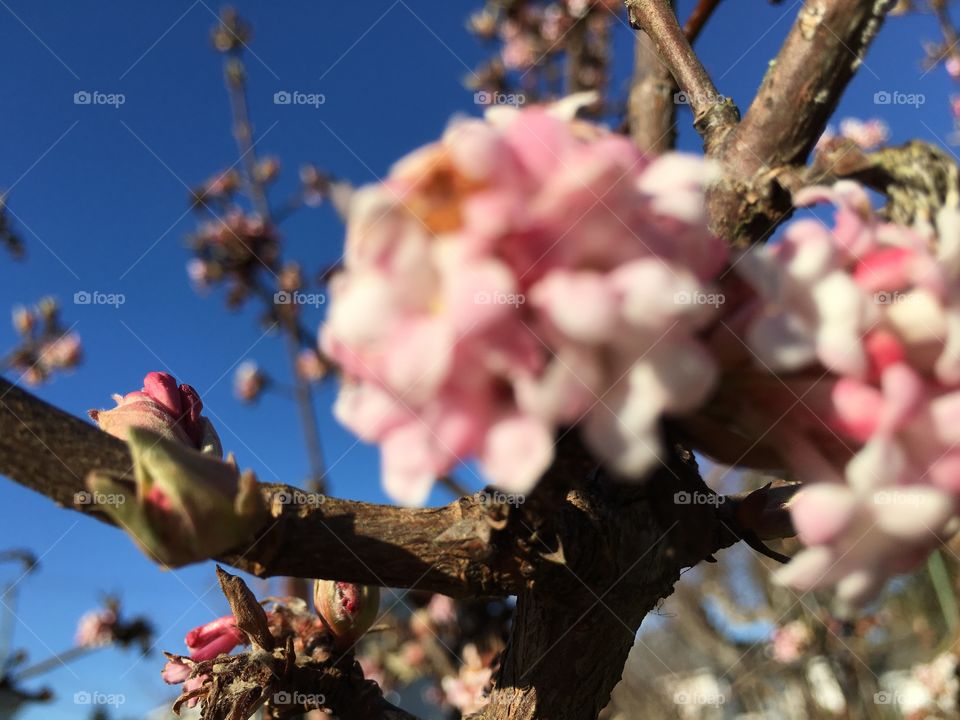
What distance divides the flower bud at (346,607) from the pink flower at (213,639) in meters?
0.14

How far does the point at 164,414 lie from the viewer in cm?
79

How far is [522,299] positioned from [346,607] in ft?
2.22

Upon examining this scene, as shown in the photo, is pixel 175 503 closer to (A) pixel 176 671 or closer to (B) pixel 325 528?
(B) pixel 325 528

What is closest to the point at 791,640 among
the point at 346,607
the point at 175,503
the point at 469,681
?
the point at 469,681

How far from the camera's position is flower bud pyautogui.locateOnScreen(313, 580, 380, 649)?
94cm

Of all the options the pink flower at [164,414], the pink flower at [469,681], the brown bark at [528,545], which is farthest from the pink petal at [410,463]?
the pink flower at [469,681]

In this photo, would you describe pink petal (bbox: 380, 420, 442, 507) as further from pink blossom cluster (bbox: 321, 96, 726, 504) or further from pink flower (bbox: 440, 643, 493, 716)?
pink flower (bbox: 440, 643, 493, 716)

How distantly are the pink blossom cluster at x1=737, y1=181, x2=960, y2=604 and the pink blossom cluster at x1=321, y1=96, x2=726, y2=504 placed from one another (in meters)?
0.07

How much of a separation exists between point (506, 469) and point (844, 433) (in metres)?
0.24

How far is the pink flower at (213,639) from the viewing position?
3.28 feet

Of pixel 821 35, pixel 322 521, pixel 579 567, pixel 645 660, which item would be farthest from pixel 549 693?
pixel 645 660

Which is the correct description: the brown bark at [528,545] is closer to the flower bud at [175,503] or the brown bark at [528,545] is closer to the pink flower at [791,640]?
the flower bud at [175,503]

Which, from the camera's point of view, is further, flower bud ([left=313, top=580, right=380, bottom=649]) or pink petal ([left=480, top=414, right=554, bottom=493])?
flower bud ([left=313, top=580, right=380, bottom=649])

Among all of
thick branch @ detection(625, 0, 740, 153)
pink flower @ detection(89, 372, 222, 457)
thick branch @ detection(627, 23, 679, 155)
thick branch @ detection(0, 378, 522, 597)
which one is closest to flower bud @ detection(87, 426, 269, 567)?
thick branch @ detection(0, 378, 522, 597)
